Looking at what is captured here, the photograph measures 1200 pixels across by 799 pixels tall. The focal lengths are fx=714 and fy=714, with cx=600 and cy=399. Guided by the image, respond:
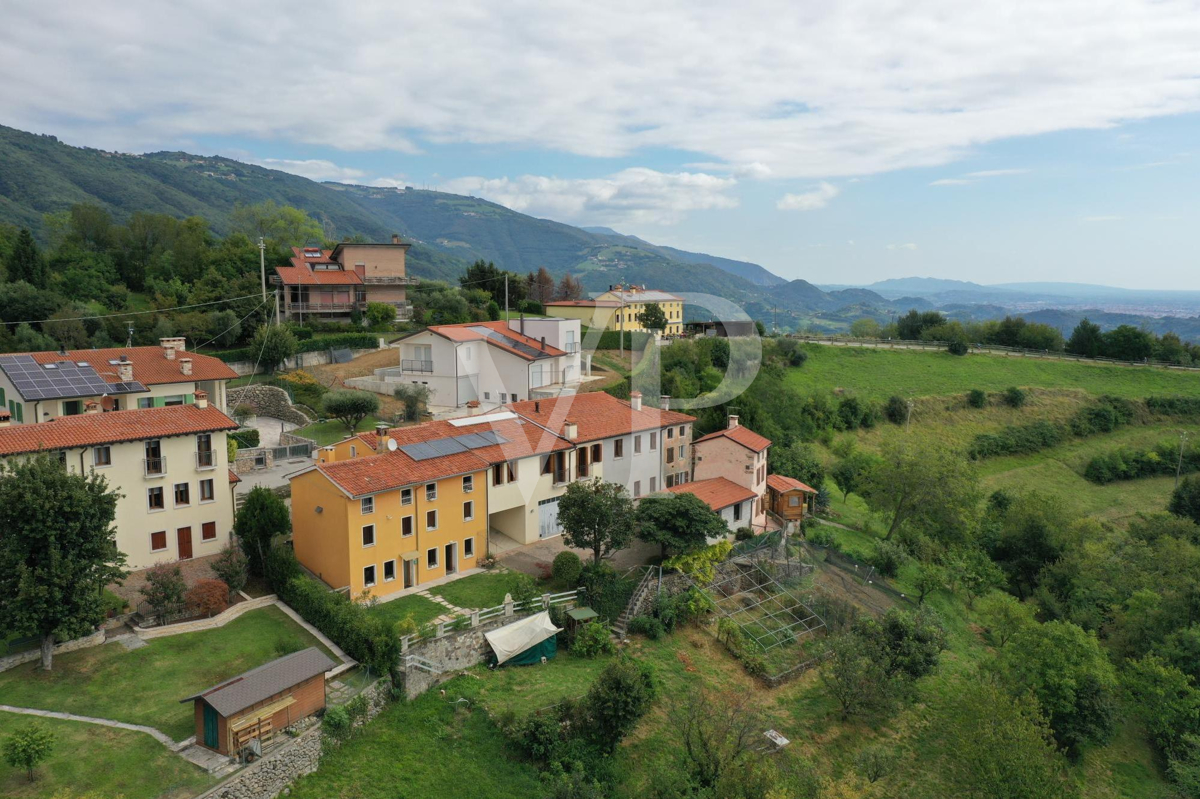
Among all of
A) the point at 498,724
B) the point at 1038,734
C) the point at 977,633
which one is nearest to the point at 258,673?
the point at 498,724

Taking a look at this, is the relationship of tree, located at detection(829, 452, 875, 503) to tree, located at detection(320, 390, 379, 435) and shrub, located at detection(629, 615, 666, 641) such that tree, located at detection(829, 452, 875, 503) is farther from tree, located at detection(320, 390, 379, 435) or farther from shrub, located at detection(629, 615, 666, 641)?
tree, located at detection(320, 390, 379, 435)

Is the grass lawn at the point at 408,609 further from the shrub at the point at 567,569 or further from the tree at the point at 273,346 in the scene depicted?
the tree at the point at 273,346

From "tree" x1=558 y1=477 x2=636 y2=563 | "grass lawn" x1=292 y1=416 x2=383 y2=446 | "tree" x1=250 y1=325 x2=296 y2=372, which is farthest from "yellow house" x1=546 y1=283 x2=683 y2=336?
"tree" x1=558 y1=477 x2=636 y2=563

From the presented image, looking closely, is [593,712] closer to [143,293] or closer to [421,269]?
[143,293]

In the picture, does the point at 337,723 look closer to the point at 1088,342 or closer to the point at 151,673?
the point at 151,673

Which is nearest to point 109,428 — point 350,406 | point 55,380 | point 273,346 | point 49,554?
point 49,554

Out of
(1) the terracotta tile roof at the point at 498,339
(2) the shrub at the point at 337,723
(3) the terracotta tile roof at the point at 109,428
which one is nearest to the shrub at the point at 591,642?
(2) the shrub at the point at 337,723
